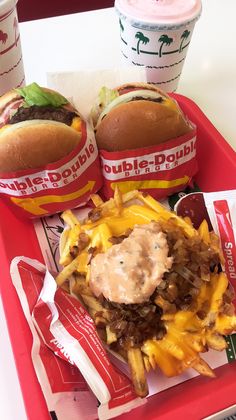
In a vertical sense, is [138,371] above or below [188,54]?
below

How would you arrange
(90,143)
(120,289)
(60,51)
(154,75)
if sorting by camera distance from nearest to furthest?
(120,289), (90,143), (154,75), (60,51)

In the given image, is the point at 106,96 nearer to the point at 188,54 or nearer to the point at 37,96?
the point at 37,96

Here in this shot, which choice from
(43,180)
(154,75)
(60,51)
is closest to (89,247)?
(43,180)

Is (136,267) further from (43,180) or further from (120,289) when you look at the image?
(43,180)

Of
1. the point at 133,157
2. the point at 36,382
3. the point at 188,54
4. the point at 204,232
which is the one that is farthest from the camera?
the point at 188,54

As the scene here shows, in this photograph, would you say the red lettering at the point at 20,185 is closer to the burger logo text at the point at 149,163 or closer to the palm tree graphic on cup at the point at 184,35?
the burger logo text at the point at 149,163

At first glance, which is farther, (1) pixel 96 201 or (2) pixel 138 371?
(1) pixel 96 201

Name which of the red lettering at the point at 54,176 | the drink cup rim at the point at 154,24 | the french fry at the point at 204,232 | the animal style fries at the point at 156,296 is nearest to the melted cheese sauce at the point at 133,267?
the animal style fries at the point at 156,296

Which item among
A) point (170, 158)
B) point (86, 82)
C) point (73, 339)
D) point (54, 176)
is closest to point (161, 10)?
point (86, 82)
